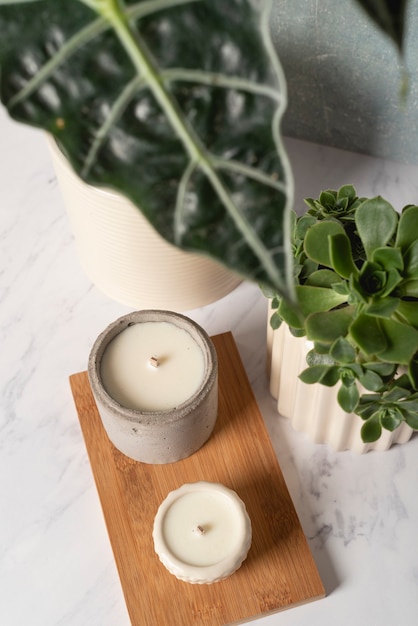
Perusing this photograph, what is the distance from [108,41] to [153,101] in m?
0.03

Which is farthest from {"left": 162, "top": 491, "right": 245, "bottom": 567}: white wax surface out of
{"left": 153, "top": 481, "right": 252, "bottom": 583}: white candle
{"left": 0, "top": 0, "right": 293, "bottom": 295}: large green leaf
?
{"left": 0, "top": 0, "right": 293, "bottom": 295}: large green leaf

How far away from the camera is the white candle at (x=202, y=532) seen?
57 cm

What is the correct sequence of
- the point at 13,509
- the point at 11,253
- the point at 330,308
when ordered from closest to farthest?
the point at 330,308 → the point at 13,509 → the point at 11,253

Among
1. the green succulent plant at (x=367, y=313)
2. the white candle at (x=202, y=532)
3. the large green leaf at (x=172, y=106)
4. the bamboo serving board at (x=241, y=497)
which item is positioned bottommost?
the bamboo serving board at (x=241, y=497)

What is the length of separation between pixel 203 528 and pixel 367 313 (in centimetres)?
21

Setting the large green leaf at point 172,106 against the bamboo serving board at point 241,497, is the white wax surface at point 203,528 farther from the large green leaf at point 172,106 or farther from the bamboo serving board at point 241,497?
the large green leaf at point 172,106

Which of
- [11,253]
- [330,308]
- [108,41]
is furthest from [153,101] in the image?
[11,253]

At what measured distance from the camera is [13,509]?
650 millimetres

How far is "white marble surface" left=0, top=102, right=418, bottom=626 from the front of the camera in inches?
24.0

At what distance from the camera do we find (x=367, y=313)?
50 cm

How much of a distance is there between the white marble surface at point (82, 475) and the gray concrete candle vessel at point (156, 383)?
69 mm

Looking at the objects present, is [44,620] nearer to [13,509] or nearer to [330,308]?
[13,509]

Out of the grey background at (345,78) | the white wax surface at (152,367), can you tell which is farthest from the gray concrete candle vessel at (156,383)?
the grey background at (345,78)

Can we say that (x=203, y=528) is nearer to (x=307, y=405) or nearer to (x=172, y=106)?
(x=307, y=405)
